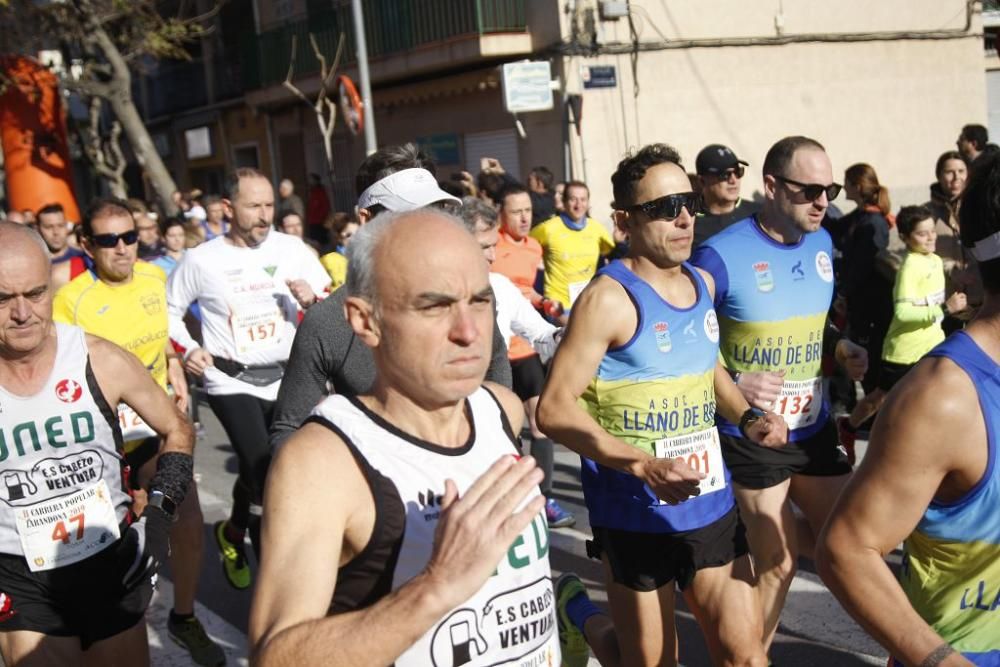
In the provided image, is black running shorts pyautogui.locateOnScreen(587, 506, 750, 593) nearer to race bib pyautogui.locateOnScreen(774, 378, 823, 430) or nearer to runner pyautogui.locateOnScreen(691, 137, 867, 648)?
runner pyautogui.locateOnScreen(691, 137, 867, 648)

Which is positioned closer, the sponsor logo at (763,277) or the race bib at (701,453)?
the race bib at (701,453)

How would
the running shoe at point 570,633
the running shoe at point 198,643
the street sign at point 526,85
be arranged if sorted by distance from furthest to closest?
1. the street sign at point 526,85
2. the running shoe at point 198,643
3. the running shoe at point 570,633

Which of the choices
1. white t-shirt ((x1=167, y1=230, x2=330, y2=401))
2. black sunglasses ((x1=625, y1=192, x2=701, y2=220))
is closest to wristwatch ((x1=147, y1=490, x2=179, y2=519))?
black sunglasses ((x1=625, y1=192, x2=701, y2=220))

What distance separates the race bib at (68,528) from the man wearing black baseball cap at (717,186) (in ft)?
12.7

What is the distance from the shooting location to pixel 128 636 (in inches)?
145

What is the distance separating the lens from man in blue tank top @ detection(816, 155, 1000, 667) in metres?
2.17

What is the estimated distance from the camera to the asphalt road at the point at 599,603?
461cm

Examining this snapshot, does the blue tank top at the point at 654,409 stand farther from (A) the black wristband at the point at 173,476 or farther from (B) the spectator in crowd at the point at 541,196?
(B) the spectator in crowd at the point at 541,196

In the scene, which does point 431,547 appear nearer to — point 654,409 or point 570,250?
point 654,409

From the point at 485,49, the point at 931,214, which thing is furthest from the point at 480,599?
the point at 485,49

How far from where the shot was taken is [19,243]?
3.41m

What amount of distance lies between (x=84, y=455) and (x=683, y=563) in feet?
6.48

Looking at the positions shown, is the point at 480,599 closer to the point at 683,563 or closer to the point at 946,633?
the point at 946,633

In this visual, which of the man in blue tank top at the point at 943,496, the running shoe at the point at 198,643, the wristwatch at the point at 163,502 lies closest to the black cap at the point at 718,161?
the running shoe at the point at 198,643
